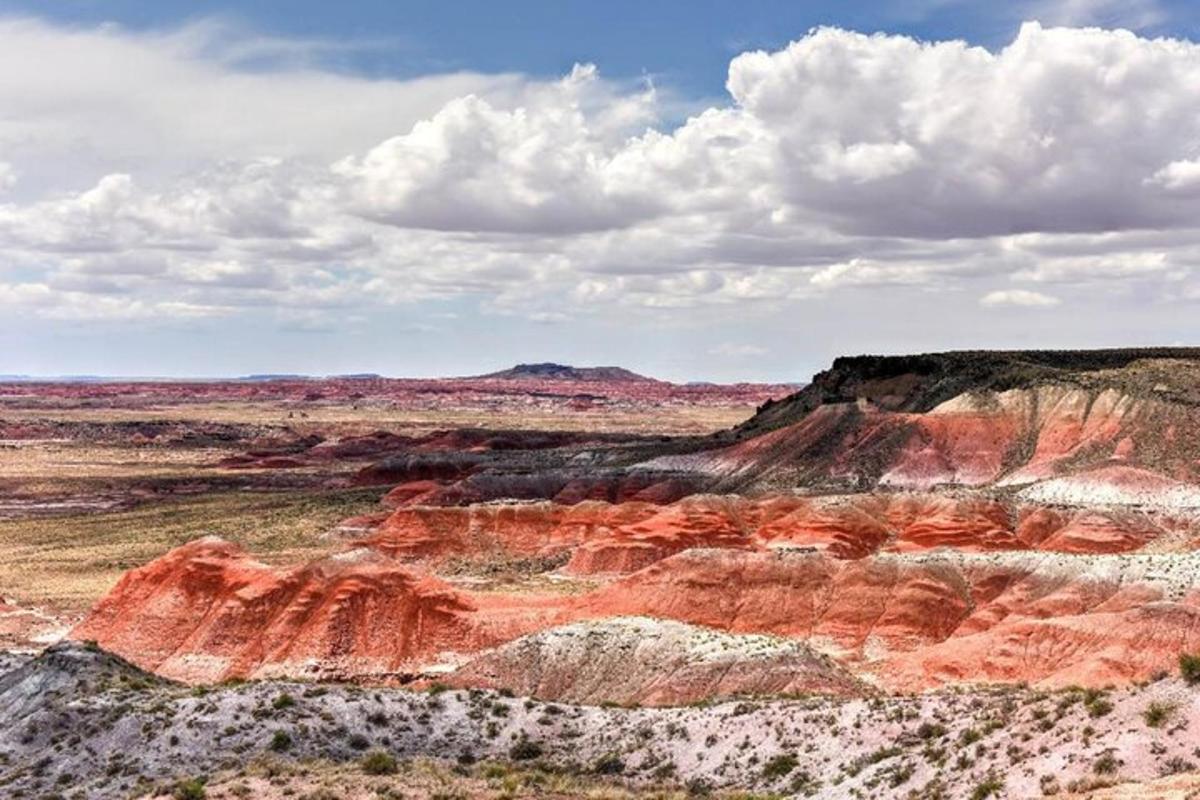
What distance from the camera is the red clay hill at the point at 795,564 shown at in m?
43.3

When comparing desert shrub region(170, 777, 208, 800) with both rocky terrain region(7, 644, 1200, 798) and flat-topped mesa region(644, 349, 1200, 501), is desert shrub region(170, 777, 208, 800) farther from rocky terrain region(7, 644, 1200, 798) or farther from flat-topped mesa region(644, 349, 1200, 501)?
flat-topped mesa region(644, 349, 1200, 501)

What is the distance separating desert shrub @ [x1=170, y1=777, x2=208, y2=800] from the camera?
25.2 m

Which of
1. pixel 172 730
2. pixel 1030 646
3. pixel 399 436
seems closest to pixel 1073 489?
pixel 1030 646

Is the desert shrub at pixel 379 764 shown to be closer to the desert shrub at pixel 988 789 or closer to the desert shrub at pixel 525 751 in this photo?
the desert shrub at pixel 525 751

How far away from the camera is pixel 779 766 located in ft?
89.8

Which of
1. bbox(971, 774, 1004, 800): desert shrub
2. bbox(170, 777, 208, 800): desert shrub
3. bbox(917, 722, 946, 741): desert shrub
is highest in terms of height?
bbox(971, 774, 1004, 800): desert shrub

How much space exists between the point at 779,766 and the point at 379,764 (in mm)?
9536

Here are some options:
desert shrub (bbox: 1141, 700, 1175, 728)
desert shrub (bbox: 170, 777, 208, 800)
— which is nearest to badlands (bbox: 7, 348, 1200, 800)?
desert shrub (bbox: 1141, 700, 1175, 728)

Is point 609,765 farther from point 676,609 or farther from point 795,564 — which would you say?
point 795,564

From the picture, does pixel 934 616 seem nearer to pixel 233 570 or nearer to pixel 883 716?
pixel 883 716

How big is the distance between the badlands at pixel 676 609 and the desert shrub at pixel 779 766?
9 centimetres

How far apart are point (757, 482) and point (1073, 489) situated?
25.6 metres

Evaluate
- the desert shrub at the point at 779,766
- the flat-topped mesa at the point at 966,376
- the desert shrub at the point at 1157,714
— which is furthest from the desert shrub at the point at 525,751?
the flat-topped mesa at the point at 966,376

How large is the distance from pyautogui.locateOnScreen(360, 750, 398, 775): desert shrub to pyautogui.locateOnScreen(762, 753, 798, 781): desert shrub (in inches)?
351
